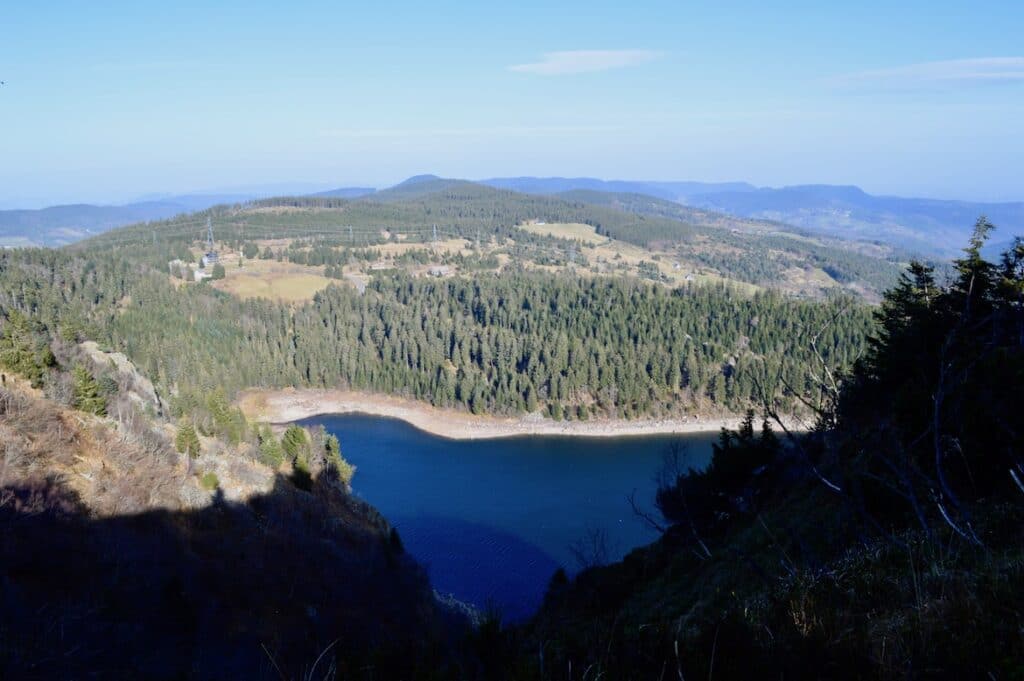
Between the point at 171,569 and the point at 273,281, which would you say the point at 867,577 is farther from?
the point at 273,281

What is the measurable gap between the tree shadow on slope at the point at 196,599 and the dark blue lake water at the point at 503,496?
7.87m

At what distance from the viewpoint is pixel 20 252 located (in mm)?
56312

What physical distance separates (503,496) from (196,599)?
25407mm

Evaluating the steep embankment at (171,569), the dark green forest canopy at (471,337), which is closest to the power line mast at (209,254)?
the dark green forest canopy at (471,337)

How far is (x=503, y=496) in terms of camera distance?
35.0 m

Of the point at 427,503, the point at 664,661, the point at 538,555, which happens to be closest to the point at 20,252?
the point at 427,503

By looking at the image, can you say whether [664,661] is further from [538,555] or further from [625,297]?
[625,297]

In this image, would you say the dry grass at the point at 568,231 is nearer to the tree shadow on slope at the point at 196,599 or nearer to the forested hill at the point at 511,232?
the forested hill at the point at 511,232

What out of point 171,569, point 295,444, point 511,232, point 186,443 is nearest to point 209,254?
point 511,232

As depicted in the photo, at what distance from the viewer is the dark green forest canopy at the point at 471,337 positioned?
50.6 metres

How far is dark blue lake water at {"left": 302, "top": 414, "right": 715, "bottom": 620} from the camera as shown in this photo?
27172 mm

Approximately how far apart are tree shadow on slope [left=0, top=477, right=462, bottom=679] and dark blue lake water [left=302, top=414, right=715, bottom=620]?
787 centimetres

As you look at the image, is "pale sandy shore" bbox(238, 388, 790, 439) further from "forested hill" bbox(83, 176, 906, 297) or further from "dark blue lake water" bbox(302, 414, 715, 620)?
"forested hill" bbox(83, 176, 906, 297)

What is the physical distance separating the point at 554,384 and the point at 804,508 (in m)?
41.1
